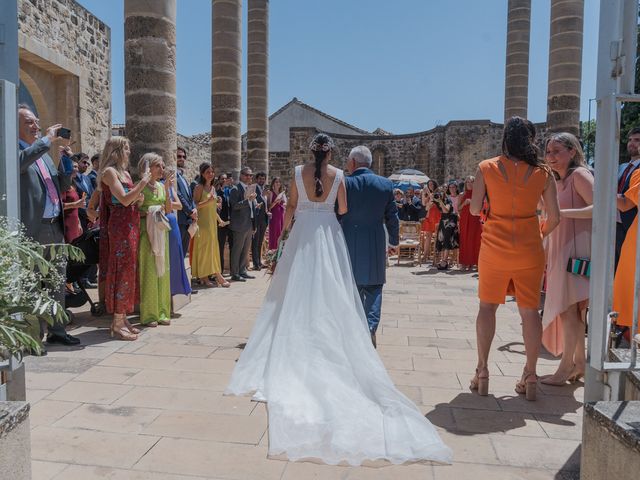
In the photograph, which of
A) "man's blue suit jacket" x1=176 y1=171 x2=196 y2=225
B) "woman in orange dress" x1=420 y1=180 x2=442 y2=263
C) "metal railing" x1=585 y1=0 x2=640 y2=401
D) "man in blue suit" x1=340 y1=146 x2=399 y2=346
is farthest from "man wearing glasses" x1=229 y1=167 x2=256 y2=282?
"metal railing" x1=585 y1=0 x2=640 y2=401

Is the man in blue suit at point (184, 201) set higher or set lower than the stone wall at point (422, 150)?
lower

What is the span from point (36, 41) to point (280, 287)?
974 cm

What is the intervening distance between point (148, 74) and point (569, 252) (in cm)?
513

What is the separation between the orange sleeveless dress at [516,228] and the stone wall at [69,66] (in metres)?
10.3

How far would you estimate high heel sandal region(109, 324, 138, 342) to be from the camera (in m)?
5.12

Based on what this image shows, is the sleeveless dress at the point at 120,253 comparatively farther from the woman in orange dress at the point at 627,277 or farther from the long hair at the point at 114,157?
the woman in orange dress at the point at 627,277

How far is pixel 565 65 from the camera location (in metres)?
12.6

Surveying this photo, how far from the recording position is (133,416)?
10.9 ft

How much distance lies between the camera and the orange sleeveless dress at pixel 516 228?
11.8 ft

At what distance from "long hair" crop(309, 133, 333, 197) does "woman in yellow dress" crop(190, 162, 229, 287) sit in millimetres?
4153

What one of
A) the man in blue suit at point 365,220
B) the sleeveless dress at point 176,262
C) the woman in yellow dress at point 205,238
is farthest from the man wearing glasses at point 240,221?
the man in blue suit at point 365,220

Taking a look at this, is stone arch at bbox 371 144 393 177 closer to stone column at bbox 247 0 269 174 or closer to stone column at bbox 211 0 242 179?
stone column at bbox 247 0 269 174

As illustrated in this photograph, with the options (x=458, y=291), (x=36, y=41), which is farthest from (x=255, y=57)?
(x=458, y=291)

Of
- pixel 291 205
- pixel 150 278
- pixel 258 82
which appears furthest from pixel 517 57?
pixel 150 278
